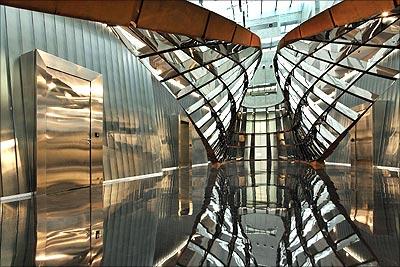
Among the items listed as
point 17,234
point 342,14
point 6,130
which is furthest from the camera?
point 342,14

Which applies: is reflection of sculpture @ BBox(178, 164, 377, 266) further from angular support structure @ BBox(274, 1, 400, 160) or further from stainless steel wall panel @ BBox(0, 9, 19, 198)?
angular support structure @ BBox(274, 1, 400, 160)

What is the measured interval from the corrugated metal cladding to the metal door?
40 cm

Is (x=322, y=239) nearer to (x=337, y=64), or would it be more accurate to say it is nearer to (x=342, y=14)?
(x=342, y=14)

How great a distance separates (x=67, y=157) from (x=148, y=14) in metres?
4.35

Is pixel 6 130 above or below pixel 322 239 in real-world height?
above

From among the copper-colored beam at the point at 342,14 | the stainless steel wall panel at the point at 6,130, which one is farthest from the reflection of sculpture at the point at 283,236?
the stainless steel wall panel at the point at 6,130

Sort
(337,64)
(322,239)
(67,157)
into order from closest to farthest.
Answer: (322,239) < (67,157) < (337,64)

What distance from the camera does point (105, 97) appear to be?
1005 cm

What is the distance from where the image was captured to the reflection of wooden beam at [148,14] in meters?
3.47

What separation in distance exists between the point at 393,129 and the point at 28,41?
14.7 m

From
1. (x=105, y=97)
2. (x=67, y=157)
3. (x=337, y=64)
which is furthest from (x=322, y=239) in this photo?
(x=337, y=64)

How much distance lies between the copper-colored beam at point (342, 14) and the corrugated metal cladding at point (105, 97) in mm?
5861

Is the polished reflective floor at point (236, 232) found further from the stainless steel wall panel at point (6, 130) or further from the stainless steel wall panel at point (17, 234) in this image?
the stainless steel wall panel at point (6, 130)

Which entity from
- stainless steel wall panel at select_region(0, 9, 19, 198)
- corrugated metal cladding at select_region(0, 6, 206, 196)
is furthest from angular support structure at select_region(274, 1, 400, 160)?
stainless steel wall panel at select_region(0, 9, 19, 198)
